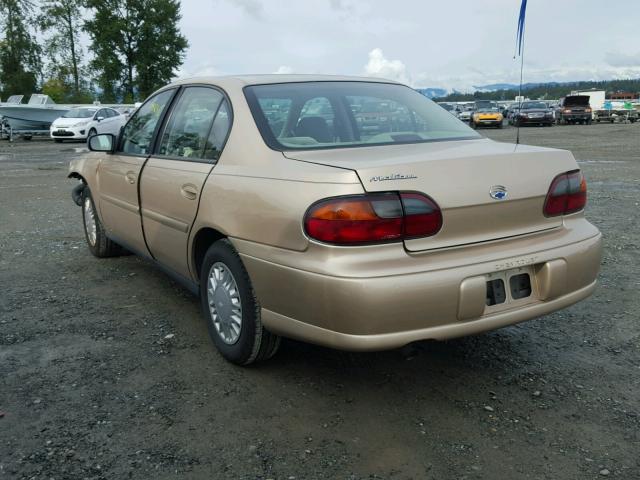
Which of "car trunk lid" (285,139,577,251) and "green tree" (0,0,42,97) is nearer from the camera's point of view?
"car trunk lid" (285,139,577,251)

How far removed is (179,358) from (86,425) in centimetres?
81

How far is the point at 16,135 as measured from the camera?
104 ft

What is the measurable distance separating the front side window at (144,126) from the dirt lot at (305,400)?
45.0 inches

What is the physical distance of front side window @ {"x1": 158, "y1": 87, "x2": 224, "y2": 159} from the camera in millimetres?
3656

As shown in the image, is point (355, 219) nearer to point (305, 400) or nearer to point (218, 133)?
point (305, 400)

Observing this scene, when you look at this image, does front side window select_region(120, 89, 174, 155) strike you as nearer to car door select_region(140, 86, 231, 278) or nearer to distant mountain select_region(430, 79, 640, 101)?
car door select_region(140, 86, 231, 278)

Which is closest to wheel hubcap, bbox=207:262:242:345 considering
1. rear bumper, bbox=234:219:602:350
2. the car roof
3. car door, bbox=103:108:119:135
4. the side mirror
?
rear bumper, bbox=234:219:602:350

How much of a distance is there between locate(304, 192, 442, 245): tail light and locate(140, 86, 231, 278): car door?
1.05 meters

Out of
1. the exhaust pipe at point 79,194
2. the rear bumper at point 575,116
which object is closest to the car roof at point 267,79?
the exhaust pipe at point 79,194

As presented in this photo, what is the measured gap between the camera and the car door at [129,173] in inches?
172

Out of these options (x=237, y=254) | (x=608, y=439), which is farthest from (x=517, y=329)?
(x=237, y=254)

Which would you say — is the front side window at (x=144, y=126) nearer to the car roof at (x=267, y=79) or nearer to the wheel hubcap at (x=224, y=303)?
the car roof at (x=267, y=79)

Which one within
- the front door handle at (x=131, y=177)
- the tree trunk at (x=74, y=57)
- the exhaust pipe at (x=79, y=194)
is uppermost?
the tree trunk at (x=74, y=57)

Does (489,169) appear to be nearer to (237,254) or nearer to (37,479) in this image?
(237,254)
